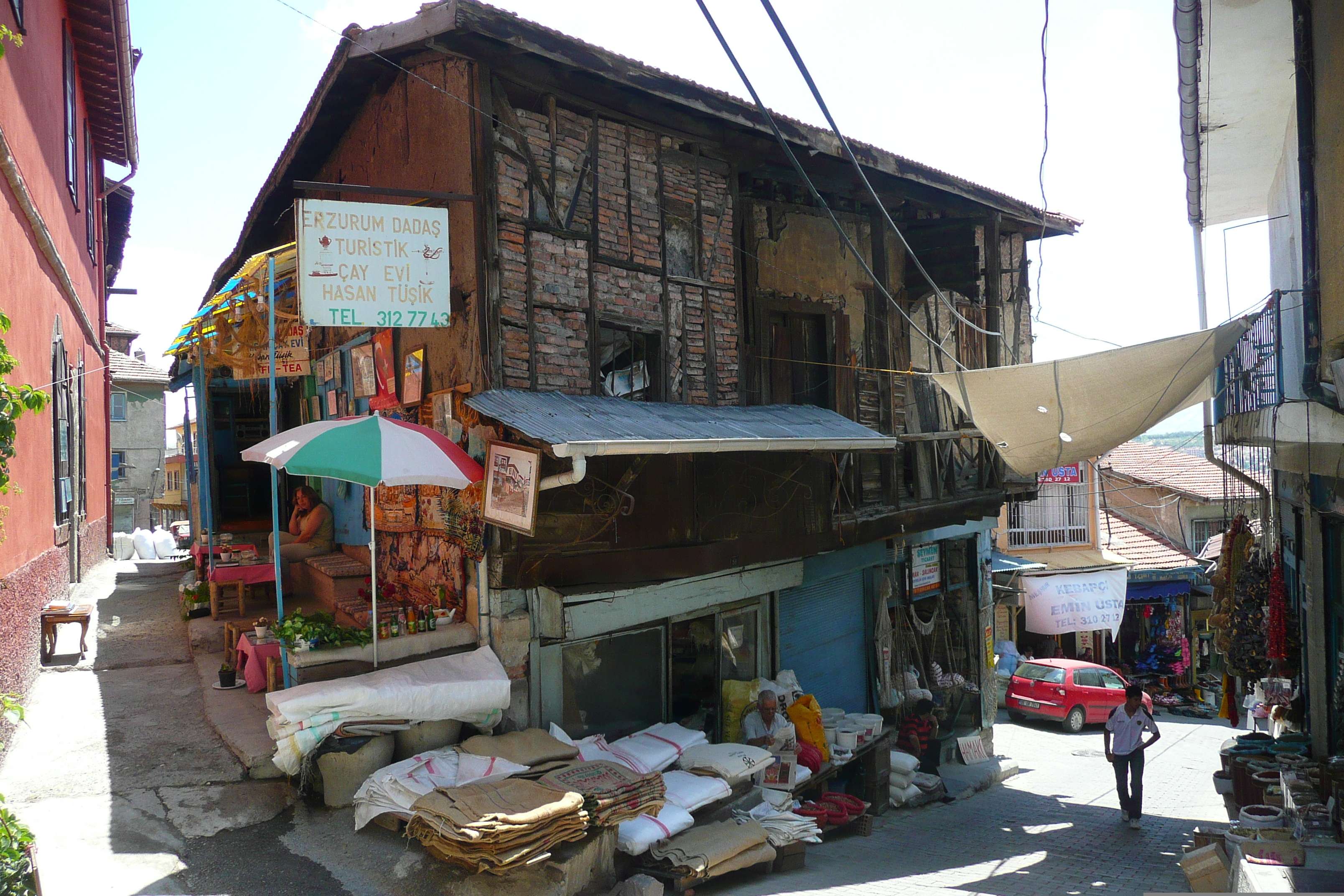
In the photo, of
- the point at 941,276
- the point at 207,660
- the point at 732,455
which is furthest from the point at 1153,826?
the point at 207,660

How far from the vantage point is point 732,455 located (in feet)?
32.7

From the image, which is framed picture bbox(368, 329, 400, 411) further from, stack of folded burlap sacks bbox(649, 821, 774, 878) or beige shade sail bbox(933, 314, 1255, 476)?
beige shade sail bbox(933, 314, 1255, 476)

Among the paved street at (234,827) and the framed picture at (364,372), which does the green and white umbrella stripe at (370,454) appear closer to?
the paved street at (234,827)

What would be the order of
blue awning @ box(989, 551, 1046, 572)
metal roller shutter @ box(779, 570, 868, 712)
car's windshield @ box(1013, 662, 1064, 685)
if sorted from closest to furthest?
metal roller shutter @ box(779, 570, 868, 712) < car's windshield @ box(1013, 662, 1064, 685) < blue awning @ box(989, 551, 1046, 572)

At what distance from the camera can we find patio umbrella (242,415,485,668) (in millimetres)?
6855

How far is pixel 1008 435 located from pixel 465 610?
5.48m

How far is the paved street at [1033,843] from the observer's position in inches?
307

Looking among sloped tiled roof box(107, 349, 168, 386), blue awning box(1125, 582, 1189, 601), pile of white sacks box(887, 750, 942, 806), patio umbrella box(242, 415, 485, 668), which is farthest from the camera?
sloped tiled roof box(107, 349, 168, 386)

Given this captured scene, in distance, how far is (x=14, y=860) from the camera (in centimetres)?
412

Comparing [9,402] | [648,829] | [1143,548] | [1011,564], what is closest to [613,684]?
[648,829]

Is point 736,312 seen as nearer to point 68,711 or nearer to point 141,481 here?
point 68,711

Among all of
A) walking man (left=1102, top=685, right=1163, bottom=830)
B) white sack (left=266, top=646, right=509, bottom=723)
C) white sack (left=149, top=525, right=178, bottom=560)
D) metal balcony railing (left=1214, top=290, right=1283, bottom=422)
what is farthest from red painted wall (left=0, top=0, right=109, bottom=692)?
white sack (left=149, top=525, right=178, bottom=560)

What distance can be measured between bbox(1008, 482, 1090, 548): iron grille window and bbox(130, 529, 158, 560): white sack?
2523 cm

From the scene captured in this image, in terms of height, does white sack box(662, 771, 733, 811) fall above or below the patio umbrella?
below
